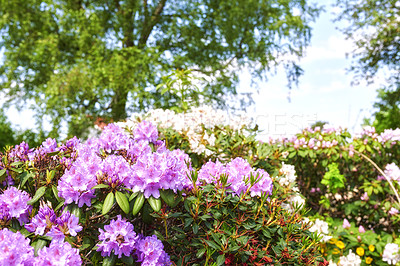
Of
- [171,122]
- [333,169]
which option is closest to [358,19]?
[333,169]

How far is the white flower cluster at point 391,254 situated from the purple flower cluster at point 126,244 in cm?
267

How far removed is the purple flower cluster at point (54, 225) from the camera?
1.63 m

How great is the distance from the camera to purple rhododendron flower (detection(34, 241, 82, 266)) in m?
1.48

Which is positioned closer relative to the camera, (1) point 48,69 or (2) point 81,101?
(2) point 81,101

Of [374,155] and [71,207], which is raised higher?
[71,207]

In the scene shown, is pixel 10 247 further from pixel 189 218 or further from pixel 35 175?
pixel 189 218

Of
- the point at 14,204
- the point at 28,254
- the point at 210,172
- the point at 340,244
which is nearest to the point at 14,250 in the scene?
the point at 28,254

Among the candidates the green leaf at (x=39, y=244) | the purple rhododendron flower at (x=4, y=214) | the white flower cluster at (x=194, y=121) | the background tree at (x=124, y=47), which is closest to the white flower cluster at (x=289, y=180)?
the white flower cluster at (x=194, y=121)

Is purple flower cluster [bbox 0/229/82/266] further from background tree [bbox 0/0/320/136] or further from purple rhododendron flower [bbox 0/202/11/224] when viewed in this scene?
background tree [bbox 0/0/320/136]

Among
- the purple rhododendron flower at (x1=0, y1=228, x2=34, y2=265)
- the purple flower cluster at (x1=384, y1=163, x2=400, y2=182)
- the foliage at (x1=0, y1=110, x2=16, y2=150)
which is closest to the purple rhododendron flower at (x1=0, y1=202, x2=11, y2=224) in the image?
the purple rhododendron flower at (x1=0, y1=228, x2=34, y2=265)

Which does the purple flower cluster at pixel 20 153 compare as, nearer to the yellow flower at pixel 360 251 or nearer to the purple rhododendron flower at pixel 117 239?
the purple rhododendron flower at pixel 117 239

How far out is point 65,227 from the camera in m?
1.65

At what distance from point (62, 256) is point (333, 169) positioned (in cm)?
321

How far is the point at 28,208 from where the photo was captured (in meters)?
1.86
